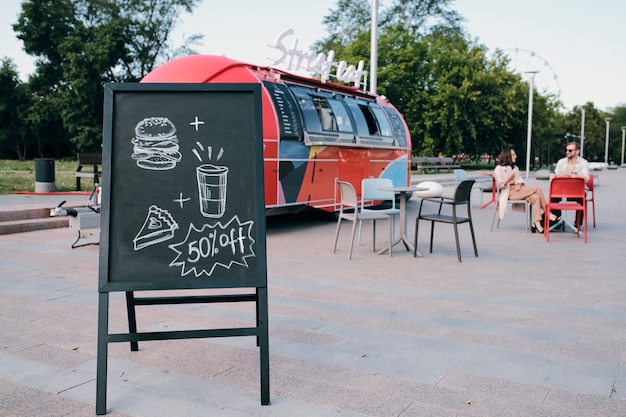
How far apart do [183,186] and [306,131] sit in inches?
287

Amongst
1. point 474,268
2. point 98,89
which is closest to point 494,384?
point 474,268

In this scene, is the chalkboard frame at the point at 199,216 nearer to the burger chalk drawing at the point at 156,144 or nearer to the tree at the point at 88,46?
the burger chalk drawing at the point at 156,144

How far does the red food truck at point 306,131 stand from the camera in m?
9.80

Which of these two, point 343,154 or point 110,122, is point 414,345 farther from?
point 343,154

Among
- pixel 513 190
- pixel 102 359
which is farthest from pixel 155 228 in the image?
pixel 513 190

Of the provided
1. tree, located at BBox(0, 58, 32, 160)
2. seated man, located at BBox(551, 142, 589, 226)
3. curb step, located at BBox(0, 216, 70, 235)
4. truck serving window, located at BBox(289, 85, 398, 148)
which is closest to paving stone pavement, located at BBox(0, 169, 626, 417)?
curb step, located at BBox(0, 216, 70, 235)

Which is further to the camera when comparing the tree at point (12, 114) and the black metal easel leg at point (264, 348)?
the tree at point (12, 114)

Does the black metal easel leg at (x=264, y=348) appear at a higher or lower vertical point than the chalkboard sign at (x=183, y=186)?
lower

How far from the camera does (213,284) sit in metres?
3.31

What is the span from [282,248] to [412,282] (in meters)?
2.86

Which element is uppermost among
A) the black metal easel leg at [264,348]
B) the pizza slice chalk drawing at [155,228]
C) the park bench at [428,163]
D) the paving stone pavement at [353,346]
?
the park bench at [428,163]

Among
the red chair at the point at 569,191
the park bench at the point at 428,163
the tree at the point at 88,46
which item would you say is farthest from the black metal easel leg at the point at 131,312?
the tree at the point at 88,46

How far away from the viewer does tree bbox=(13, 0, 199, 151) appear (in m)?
37.2

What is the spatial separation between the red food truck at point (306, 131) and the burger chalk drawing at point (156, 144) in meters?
6.01
